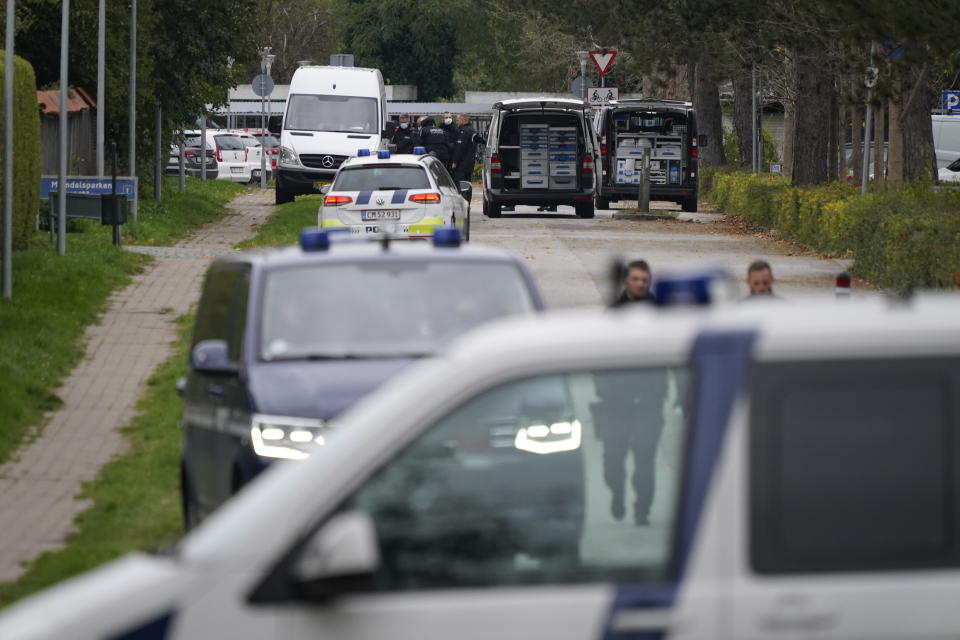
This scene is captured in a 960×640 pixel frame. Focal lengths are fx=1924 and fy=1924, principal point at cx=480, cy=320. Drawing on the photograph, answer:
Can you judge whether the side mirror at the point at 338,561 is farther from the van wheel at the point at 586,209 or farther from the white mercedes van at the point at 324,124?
the white mercedes van at the point at 324,124

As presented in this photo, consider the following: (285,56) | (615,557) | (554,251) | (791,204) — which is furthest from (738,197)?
(285,56)

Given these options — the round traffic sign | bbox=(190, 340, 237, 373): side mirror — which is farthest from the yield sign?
bbox=(190, 340, 237, 373): side mirror

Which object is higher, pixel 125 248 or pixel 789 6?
pixel 789 6

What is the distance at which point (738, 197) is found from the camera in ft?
126

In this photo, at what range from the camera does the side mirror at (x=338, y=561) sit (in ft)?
12.0

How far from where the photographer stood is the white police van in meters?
3.78

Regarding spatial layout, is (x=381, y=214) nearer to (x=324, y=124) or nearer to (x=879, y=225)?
(x=879, y=225)

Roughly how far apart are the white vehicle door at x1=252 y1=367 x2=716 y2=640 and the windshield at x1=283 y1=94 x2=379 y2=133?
34614mm

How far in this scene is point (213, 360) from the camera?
27.5 feet

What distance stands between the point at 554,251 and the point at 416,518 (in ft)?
73.2

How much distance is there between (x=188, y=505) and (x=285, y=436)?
4.31 ft

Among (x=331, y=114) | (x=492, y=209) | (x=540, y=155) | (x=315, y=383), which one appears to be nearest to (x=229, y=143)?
(x=331, y=114)

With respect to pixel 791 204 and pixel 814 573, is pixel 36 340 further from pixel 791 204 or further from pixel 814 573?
pixel 791 204

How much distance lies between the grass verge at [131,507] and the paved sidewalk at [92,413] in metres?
0.11
